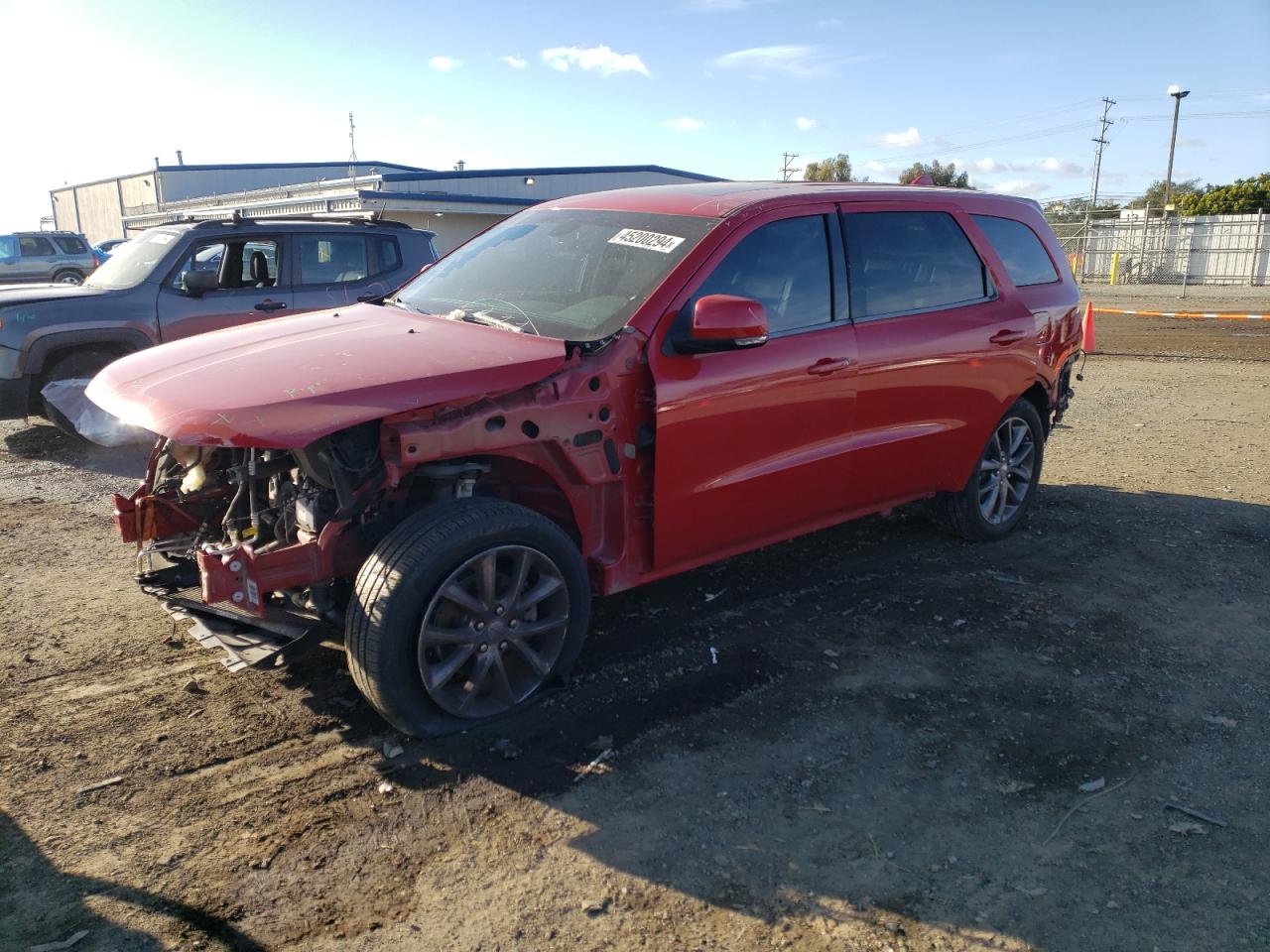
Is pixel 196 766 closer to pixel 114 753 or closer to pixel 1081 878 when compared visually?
pixel 114 753

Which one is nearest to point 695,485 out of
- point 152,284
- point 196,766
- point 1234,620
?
point 196,766

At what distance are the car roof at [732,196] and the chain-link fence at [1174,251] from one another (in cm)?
3136

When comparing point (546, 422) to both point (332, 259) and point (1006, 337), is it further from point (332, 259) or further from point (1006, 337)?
point (332, 259)

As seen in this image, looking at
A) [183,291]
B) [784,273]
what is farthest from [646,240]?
[183,291]

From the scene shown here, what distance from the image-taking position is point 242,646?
3396mm

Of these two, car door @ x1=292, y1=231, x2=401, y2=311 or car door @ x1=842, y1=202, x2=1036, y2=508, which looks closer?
car door @ x1=842, y1=202, x2=1036, y2=508

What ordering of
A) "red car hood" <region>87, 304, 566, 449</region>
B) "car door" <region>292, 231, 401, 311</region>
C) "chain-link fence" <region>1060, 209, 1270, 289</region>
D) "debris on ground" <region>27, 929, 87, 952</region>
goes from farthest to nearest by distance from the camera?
"chain-link fence" <region>1060, 209, 1270, 289</region>, "car door" <region>292, 231, 401, 311</region>, "red car hood" <region>87, 304, 566, 449</region>, "debris on ground" <region>27, 929, 87, 952</region>

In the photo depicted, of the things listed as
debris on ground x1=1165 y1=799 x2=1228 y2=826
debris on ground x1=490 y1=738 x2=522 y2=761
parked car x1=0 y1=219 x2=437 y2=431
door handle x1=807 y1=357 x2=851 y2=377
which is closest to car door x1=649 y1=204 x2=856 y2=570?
door handle x1=807 y1=357 x2=851 y2=377

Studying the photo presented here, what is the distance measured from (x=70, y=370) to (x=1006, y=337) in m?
7.33

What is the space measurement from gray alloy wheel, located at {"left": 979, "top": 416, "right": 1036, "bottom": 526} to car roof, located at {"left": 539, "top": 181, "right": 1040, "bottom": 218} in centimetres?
141

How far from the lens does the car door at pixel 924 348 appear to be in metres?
4.62

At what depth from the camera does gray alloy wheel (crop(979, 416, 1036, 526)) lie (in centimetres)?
566

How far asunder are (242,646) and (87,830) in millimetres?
733

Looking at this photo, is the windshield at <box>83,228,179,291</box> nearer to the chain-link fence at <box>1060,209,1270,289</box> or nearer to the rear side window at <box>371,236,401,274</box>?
the rear side window at <box>371,236,401,274</box>
